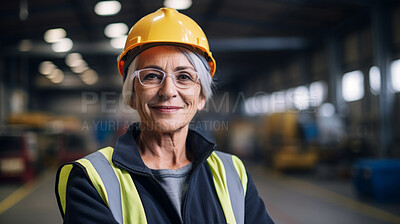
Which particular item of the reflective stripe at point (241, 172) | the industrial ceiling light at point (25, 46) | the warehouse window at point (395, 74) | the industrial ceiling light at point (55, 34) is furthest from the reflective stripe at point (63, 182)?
the industrial ceiling light at point (25, 46)

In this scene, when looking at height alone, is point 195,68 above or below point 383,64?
below

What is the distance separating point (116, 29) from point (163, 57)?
14.2 m

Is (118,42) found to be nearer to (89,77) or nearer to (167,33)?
(167,33)

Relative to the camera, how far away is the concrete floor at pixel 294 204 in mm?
6055

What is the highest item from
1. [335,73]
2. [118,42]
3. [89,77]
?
[89,77]

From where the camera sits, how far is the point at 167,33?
1553 millimetres

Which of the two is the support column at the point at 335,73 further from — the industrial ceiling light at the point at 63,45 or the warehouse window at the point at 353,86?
the industrial ceiling light at the point at 63,45

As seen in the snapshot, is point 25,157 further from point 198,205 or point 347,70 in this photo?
point 347,70

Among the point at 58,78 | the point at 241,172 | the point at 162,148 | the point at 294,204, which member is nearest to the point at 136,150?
the point at 162,148

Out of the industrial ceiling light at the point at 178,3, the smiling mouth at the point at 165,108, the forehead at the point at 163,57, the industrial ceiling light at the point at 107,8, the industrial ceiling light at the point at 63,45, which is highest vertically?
the industrial ceiling light at the point at 178,3

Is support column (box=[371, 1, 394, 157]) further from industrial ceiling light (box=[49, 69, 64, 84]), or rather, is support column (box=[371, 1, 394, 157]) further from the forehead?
industrial ceiling light (box=[49, 69, 64, 84])

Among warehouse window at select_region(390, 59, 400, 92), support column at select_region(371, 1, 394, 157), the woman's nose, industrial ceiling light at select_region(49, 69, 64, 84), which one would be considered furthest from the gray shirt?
industrial ceiling light at select_region(49, 69, 64, 84)

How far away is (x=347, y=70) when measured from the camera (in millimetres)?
14156

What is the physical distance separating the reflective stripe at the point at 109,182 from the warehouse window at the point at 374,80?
11488 mm
